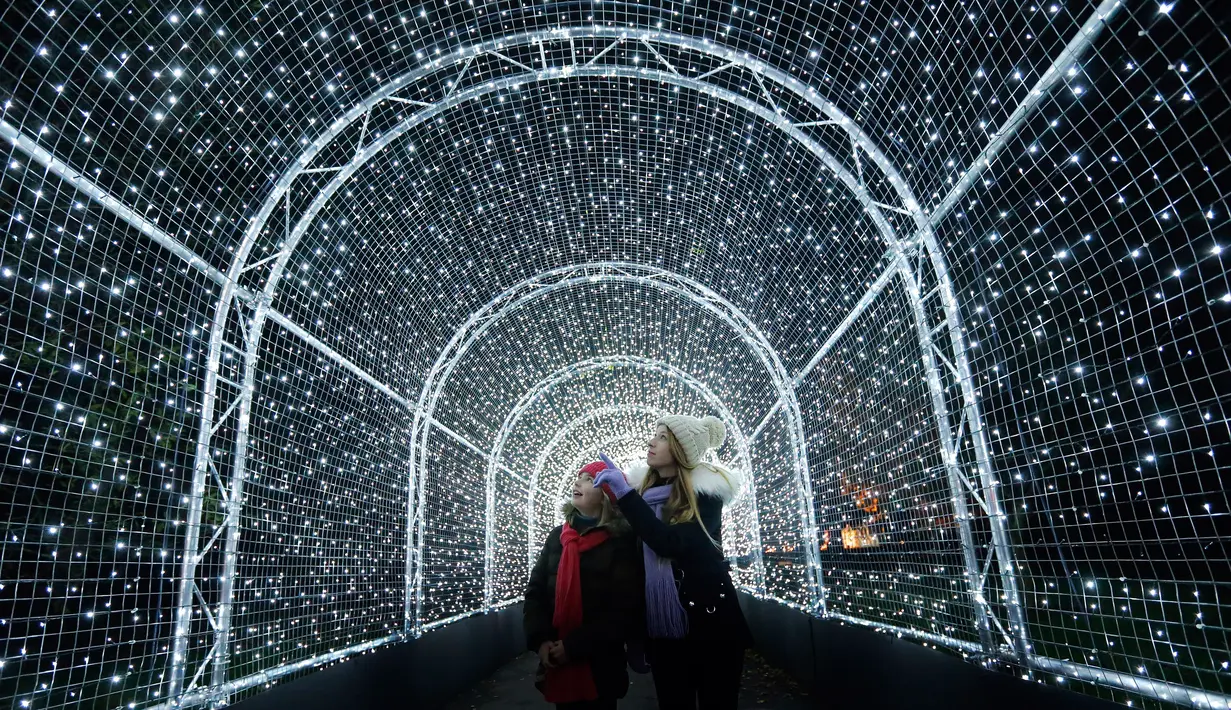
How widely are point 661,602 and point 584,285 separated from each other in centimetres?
846

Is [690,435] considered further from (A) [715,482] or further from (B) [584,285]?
(B) [584,285]

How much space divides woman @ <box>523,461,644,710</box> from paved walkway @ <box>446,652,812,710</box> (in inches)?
177

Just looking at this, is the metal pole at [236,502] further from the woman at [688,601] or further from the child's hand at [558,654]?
the woman at [688,601]

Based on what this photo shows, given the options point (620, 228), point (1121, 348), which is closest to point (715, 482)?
point (1121, 348)

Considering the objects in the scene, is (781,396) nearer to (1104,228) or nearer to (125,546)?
(1104,228)

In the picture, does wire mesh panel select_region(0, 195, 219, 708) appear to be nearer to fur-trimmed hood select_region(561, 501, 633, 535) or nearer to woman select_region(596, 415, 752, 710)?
fur-trimmed hood select_region(561, 501, 633, 535)

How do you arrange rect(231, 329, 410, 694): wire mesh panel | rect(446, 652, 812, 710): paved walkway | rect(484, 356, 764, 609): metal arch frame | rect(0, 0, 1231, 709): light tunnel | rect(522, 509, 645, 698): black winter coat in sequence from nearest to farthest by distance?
rect(0, 0, 1231, 709): light tunnel < rect(522, 509, 645, 698): black winter coat < rect(231, 329, 410, 694): wire mesh panel < rect(446, 652, 812, 710): paved walkway < rect(484, 356, 764, 609): metal arch frame

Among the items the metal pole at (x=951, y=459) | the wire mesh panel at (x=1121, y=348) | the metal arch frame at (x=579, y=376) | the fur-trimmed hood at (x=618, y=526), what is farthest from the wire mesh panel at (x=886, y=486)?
the metal arch frame at (x=579, y=376)

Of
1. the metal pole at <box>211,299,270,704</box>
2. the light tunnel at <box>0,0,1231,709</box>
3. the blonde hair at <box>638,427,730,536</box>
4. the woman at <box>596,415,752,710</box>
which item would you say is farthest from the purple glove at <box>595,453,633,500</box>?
the metal pole at <box>211,299,270,704</box>

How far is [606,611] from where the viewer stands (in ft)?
10.6

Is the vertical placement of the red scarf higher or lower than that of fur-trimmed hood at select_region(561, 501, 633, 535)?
lower

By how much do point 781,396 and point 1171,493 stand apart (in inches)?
238

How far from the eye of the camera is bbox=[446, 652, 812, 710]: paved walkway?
7379 millimetres

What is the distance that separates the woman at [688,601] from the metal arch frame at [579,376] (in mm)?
8561
